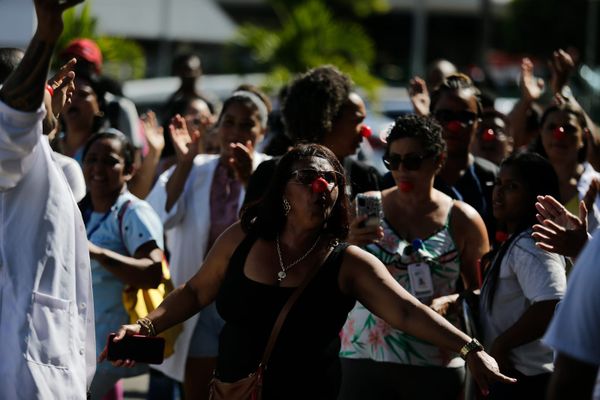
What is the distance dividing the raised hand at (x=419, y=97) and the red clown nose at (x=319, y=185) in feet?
8.44

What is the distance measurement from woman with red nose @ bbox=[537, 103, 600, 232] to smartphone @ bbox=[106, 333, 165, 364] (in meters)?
2.88

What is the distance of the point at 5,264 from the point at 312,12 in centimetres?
1610

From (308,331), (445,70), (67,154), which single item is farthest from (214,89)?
(308,331)

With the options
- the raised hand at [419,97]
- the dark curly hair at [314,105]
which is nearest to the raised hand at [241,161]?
the dark curly hair at [314,105]

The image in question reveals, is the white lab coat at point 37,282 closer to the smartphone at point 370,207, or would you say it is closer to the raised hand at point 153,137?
the smartphone at point 370,207

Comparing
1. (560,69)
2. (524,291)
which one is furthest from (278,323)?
(560,69)

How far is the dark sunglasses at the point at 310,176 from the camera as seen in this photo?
4.83 metres

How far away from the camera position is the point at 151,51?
3775cm

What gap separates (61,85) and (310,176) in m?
1.05

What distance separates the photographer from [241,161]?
256 inches

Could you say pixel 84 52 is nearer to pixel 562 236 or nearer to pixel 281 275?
pixel 281 275

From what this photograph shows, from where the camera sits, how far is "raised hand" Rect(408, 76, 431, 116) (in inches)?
288

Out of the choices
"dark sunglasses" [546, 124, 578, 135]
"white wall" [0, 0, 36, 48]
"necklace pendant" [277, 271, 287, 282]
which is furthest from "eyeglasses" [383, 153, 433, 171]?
"white wall" [0, 0, 36, 48]

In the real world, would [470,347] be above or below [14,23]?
above
